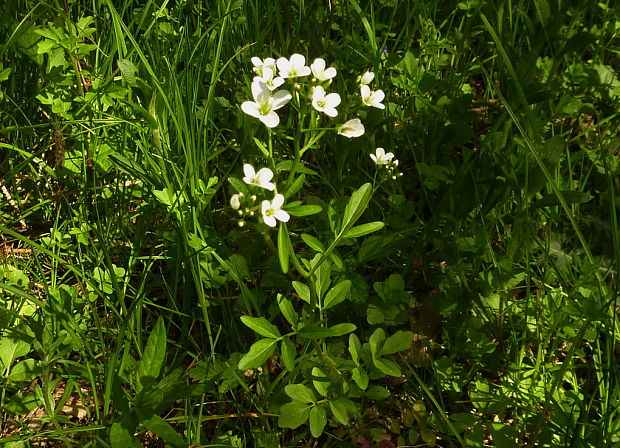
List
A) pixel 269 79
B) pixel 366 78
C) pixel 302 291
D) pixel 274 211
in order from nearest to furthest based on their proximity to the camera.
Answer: pixel 274 211
pixel 269 79
pixel 302 291
pixel 366 78

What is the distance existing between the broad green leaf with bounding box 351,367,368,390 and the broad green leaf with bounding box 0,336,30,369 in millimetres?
847

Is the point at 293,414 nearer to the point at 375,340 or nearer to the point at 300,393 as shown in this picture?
the point at 300,393

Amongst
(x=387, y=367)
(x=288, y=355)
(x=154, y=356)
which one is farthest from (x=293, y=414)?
(x=154, y=356)

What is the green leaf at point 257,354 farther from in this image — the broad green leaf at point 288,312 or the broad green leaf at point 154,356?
the broad green leaf at point 154,356

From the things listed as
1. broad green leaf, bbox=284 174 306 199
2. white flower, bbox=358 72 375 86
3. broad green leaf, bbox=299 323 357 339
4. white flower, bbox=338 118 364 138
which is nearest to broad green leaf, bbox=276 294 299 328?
broad green leaf, bbox=299 323 357 339

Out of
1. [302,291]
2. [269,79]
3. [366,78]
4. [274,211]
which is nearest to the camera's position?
[274,211]

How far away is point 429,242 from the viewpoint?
2146 millimetres

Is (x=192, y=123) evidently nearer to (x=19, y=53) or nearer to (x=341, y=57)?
(x=341, y=57)

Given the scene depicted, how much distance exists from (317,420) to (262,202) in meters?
0.55

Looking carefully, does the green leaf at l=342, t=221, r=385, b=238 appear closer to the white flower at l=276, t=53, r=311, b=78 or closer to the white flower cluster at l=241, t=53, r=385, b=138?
the white flower cluster at l=241, t=53, r=385, b=138

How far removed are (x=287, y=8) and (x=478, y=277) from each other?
1422 millimetres

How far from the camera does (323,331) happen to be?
1.47 m

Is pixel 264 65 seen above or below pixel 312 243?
above

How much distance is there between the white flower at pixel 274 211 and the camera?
1.39 meters
